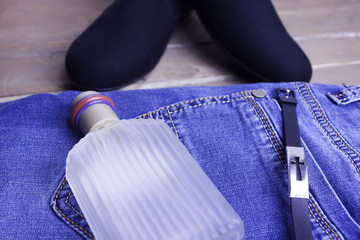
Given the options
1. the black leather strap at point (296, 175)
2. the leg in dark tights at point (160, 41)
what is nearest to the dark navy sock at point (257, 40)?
the leg in dark tights at point (160, 41)

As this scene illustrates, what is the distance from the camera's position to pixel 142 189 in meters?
0.36

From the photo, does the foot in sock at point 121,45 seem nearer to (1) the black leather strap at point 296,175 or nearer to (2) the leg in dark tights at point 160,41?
(2) the leg in dark tights at point 160,41

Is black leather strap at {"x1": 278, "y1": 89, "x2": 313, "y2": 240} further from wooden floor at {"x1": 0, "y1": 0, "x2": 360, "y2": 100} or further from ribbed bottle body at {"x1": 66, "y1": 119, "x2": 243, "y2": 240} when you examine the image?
wooden floor at {"x1": 0, "y1": 0, "x2": 360, "y2": 100}

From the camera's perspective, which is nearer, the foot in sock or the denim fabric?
the denim fabric

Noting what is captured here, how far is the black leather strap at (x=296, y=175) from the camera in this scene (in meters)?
0.40

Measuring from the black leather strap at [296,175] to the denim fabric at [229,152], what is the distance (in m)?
0.01

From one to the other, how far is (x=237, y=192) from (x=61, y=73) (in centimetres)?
43

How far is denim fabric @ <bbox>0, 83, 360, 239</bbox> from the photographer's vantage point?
0.41 metres

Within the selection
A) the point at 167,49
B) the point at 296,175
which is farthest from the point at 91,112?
the point at 167,49

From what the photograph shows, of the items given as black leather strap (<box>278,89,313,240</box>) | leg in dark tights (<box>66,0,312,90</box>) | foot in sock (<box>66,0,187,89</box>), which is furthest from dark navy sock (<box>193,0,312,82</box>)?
black leather strap (<box>278,89,313,240</box>)

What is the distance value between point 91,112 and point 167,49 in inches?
15.7

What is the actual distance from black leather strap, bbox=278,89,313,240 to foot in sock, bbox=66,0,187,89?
11.7 inches

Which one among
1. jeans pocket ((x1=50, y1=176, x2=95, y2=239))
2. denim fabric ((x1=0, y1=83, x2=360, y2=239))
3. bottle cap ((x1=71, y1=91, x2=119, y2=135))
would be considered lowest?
jeans pocket ((x1=50, y1=176, x2=95, y2=239))

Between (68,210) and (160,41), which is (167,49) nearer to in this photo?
(160,41)
